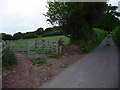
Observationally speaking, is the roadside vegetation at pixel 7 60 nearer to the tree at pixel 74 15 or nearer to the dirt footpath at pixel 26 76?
the dirt footpath at pixel 26 76

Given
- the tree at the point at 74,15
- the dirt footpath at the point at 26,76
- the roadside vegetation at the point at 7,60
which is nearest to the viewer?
the dirt footpath at the point at 26,76

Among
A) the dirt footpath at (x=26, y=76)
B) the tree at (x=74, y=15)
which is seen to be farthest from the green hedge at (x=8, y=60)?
the tree at (x=74, y=15)

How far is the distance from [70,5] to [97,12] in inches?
144

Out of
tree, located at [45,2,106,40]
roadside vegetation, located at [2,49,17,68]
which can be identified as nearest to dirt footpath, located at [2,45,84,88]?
roadside vegetation, located at [2,49,17,68]

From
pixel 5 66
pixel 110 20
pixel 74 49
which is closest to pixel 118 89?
pixel 5 66

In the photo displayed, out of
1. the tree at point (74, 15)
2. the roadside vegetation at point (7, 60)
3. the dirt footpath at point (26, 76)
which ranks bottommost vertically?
the dirt footpath at point (26, 76)

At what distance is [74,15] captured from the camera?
1338 cm

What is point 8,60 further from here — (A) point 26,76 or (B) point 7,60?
(A) point 26,76

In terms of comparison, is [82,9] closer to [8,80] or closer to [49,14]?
[49,14]

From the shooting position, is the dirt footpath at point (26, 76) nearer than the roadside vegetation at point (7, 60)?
Yes

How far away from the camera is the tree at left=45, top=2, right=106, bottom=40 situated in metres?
12.9

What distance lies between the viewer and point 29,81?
5.51m

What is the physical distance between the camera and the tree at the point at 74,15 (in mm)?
12879

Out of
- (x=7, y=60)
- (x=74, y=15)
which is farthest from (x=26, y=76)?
(x=74, y=15)
